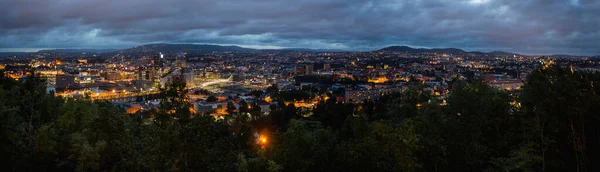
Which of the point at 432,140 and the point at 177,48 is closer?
the point at 432,140

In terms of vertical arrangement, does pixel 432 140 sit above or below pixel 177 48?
below

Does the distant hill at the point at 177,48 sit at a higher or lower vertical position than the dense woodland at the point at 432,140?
higher

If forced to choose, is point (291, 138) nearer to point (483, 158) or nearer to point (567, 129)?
point (483, 158)

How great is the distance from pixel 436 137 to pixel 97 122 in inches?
202

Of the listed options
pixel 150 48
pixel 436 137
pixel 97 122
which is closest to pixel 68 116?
pixel 97 122

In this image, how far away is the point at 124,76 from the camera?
203 ft

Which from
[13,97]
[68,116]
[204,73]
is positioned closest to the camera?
[13,97]

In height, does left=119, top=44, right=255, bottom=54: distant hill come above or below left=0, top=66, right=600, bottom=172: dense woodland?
above

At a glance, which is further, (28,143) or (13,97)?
(13,97)

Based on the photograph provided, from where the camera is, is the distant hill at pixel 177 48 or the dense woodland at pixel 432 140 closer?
the dense woodland at pixel 432 140

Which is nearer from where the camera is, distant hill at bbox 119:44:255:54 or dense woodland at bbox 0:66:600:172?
dense woodland at bbox 0:66:600:172

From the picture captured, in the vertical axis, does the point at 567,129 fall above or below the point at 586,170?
above

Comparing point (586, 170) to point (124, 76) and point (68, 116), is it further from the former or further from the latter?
point (124, 76)

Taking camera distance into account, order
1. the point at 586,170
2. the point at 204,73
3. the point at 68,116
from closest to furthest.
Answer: the point at 586,170
the point at 68,116
the point at 204,73
